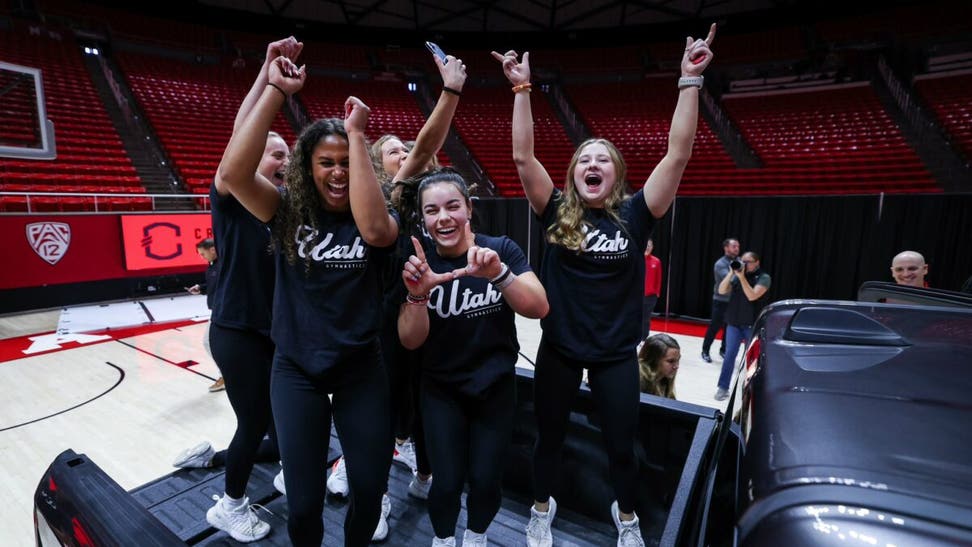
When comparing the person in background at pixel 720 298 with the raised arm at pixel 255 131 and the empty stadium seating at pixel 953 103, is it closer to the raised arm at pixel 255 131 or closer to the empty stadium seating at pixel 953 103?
the raised arm at pixel 255 131

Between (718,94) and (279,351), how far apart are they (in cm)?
1673

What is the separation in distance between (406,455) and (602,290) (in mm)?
1537

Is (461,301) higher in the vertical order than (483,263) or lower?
lower

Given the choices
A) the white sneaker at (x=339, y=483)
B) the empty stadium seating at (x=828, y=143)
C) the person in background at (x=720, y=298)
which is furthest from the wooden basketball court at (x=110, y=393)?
the empty stadium seating at (x=828, y=143)

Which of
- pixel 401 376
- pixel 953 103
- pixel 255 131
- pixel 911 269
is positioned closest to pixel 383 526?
pixel 401 376

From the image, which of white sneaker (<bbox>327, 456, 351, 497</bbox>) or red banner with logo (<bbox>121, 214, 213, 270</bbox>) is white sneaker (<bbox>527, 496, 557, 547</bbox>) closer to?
white sneaker (<bbox>327, 456, 351, 497</bbox>)

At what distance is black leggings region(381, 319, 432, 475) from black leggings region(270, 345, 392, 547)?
1.06 feet

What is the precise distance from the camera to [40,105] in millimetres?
4566

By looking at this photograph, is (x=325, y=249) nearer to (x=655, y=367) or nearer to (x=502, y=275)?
(x=502, y=275)

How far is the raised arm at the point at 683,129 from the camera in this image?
1.77 meters

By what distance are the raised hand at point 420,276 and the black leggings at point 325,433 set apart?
29 centimetres

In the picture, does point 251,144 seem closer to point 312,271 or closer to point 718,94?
point 312,271

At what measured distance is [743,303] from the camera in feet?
15.3

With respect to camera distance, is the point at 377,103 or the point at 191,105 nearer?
the point at 191,105
